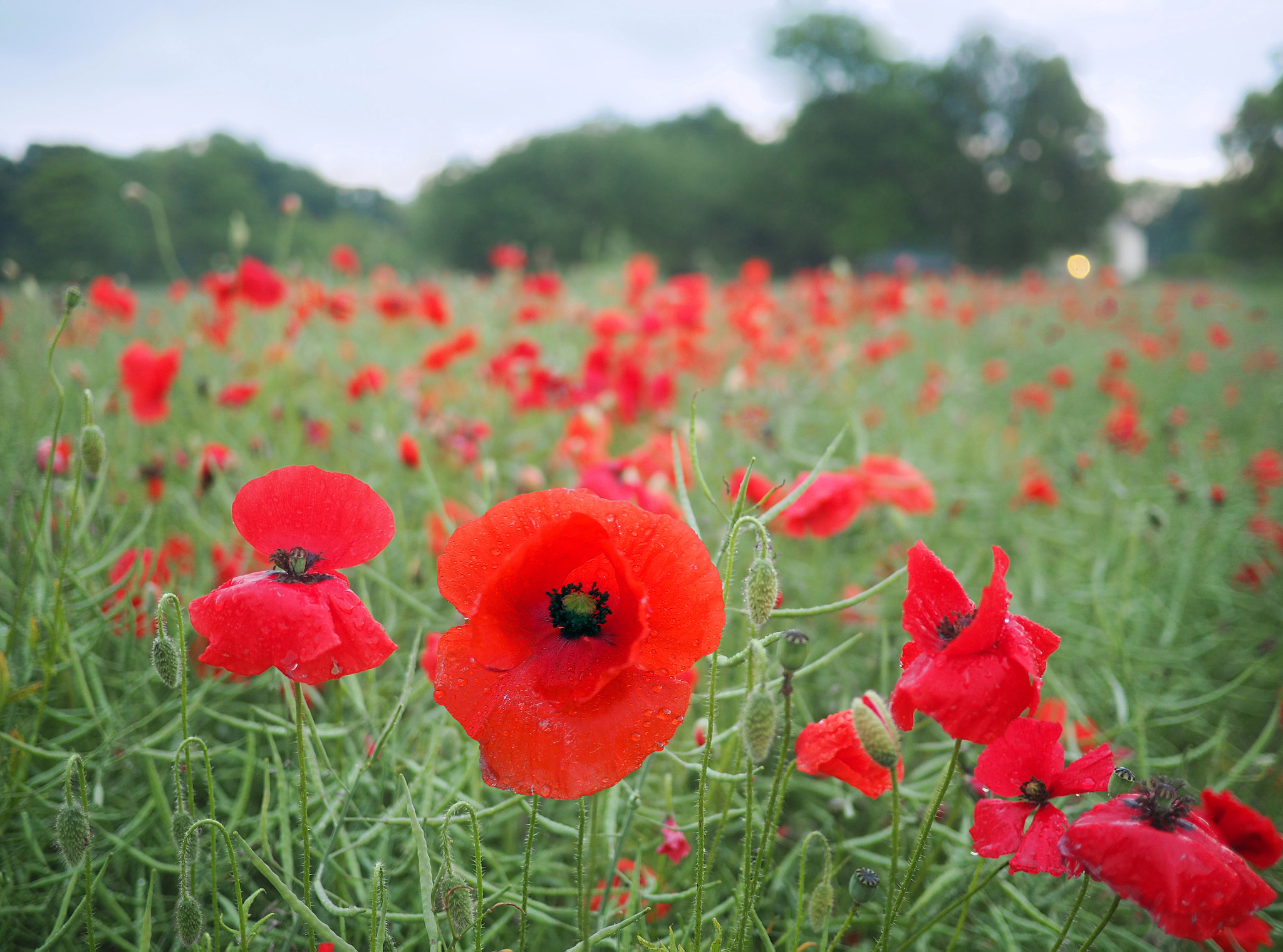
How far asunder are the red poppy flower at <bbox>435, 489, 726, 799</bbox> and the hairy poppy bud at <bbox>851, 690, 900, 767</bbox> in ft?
0.45

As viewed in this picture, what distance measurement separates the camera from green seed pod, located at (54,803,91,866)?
71 centimetres

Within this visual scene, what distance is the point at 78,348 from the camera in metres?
3.92

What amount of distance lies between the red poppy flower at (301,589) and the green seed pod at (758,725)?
0.32 metres

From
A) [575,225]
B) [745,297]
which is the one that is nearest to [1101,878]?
[745,297]

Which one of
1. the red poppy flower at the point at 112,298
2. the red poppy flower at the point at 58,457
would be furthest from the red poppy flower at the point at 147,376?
the red poppy flower at the point at 112,298

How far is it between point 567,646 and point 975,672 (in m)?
0.36

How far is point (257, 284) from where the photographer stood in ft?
8.98

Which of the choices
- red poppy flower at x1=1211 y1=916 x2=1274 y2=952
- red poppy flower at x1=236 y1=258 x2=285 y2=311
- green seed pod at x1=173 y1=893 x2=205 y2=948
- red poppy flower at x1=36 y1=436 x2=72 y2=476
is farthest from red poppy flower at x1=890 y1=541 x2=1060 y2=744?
red poppy flower at x1=236 y1=258 x2=285 y2=311

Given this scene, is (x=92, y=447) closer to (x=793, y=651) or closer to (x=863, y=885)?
(x=793, y=651)

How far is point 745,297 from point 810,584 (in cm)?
291

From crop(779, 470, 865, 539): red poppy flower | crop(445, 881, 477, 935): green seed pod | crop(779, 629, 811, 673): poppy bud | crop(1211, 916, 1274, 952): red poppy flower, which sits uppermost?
crop(779, 629, 811, 673): poppy bud

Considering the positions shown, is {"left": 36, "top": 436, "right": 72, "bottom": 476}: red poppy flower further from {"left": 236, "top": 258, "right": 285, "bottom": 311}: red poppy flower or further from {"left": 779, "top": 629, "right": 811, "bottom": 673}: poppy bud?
{"left": 779, "top": 629, "right": 811, "bottom": 673}: poppy bud

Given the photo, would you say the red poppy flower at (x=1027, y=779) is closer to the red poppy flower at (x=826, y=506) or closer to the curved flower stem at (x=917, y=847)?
the curved flower stem at (x=917, y=847)

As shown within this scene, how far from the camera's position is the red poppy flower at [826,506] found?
1.43 m
